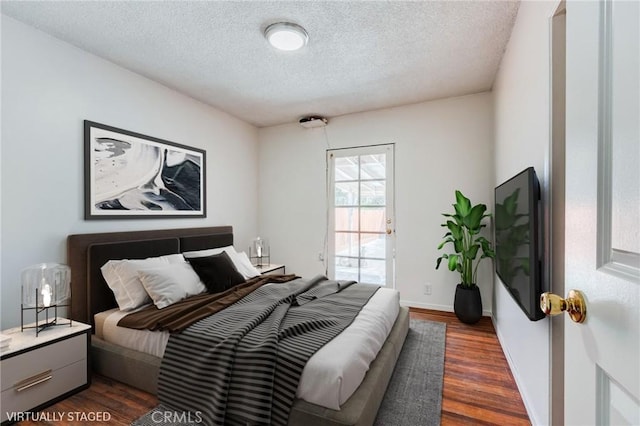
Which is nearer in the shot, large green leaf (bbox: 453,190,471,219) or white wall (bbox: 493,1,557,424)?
white wall (bbox: 493,1,557,424)

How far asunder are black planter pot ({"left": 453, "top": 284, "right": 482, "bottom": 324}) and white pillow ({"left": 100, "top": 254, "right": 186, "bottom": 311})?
9.88 ft

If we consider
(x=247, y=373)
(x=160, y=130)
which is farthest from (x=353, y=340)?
(x=160, y=130)

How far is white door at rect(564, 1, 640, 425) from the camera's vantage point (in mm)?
484

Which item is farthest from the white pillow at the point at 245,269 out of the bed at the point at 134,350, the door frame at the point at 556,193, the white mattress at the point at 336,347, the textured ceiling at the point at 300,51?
the door frame at the point at 556,193

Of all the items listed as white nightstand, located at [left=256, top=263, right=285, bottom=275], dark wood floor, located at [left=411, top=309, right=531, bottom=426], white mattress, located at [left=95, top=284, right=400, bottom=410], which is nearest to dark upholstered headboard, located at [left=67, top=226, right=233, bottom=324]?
white mattress, located at [left=95, top=284, right=400, bottom=410]

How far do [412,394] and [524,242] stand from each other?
1.22 m

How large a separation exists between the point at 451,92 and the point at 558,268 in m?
2.69

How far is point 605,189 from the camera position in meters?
0.56

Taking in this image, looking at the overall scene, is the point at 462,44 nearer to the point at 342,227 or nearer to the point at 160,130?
the point at 342,227

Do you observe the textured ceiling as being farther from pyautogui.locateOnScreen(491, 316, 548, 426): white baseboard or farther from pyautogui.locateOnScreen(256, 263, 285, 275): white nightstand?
pyautogui.locateOnScreen(491, 316, 548, 426): white baseboard

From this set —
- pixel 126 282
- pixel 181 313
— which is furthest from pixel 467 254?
pixel 126 282

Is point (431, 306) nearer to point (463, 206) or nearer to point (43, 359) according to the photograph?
point (463, 206)

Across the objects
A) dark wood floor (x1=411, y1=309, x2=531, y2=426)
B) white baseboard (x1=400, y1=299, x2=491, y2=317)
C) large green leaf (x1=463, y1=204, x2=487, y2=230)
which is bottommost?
dark wood floor (x1=411, y1=309, x2=531, y2=426)

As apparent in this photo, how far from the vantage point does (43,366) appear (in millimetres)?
1760
